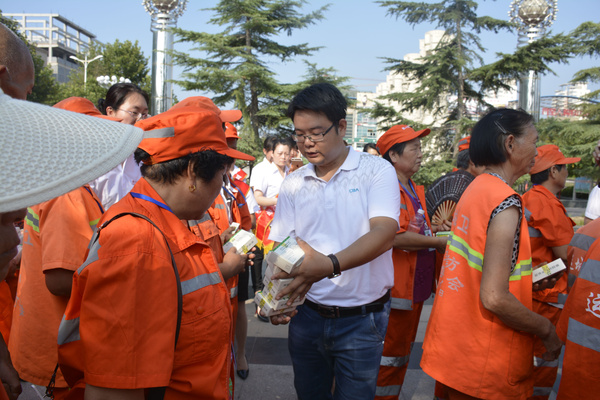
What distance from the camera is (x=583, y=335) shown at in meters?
2.20

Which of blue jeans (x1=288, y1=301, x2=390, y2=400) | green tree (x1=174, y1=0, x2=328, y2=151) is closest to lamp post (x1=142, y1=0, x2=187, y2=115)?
green tree (x1=174, y1=0, x2=328, y2=151)

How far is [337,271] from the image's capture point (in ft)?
6.98

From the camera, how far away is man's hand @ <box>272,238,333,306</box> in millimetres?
2000

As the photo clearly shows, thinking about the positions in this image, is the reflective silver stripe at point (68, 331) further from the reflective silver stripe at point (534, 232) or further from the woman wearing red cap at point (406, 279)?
the reflective silver stripe at point (534, 232)

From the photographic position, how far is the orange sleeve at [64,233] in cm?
203

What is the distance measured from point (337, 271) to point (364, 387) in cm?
74

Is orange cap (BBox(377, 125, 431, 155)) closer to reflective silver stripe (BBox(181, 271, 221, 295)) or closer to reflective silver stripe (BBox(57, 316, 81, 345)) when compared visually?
reflective silver stripe (BBox(181, 271, 221, 295))

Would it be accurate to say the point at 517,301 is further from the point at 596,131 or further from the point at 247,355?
the point at 596,131

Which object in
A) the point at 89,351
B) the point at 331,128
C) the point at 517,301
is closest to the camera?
the point at 89,351

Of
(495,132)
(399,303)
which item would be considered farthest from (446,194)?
(495,132)

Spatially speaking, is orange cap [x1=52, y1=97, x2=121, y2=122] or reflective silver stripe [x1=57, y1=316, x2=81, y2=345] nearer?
reflective silver stripe [x1=57, y1=316, x2=81, y2=345]

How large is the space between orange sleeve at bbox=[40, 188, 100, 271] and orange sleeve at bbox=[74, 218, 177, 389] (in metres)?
0.75

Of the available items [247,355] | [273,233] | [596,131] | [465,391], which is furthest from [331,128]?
[596,131]

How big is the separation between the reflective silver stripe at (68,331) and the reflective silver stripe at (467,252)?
1.72 meters
